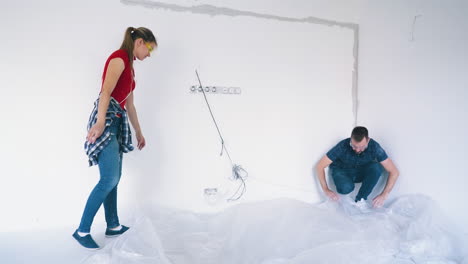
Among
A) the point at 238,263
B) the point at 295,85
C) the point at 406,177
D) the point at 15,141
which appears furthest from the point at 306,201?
the point at 15,141

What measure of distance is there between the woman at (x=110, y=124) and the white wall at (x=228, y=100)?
440 millimetres

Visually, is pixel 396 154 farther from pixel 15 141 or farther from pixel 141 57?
pixel 15 141

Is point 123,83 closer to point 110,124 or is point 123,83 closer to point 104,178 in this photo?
point 110,124

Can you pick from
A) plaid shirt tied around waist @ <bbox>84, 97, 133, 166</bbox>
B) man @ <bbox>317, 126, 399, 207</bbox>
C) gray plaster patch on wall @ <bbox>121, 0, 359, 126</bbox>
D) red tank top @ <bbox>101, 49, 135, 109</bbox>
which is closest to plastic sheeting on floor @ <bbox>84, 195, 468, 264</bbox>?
man @ <bbox>317, 126, 399, 207</bbox>

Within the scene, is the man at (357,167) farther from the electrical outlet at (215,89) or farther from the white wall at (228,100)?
the electrical outlet at (215,89)

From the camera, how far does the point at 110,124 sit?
1509 millimetres

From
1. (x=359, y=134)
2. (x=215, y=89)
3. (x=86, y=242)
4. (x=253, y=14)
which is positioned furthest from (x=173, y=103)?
(x=359, y=134)

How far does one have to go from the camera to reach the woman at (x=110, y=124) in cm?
146

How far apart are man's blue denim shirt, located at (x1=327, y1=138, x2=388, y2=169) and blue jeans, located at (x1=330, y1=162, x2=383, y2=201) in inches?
1.4

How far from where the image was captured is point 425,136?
2.07 metres

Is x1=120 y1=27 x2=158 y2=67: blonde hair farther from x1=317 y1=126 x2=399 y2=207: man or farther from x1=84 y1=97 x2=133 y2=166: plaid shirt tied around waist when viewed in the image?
x1=317 y1=126 x2=399 y2=207: man

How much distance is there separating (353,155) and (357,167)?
0.40 feet

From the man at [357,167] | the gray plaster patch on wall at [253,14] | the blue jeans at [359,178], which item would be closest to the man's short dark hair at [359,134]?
the man at [357,167]

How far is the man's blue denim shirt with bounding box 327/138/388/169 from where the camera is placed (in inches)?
86.6
